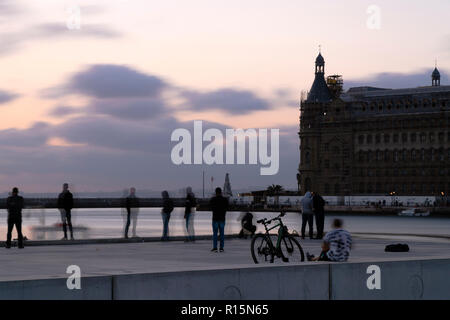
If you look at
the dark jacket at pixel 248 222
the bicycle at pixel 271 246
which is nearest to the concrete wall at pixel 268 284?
the bicycle at pixel 271 246

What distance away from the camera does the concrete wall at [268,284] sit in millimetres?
16109

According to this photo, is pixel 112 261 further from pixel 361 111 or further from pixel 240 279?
pixel 361 111

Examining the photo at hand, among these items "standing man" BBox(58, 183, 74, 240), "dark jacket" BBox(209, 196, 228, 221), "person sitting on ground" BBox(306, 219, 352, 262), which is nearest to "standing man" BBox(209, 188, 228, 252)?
"dark jacket" BBox(209, 196, 228, 221)

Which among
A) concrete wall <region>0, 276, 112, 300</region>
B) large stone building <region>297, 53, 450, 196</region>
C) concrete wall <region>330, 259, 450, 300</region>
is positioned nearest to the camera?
concrete wall <region>0, 276, 112, 300</region>

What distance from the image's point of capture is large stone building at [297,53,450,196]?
180m

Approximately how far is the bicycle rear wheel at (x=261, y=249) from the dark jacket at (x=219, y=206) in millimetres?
4603

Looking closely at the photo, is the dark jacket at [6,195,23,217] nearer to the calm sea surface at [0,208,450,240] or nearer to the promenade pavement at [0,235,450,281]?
the promenade pavement at [0,235,450,281]

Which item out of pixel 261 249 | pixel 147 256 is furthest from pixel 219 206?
pixel 261 249

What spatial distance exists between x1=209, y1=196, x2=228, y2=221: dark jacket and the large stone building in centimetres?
15499

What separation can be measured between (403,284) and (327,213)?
16675cm

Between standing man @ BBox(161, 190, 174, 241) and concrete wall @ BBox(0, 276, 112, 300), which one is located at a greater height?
standing man @ BBox(161, 190, 174, 241)

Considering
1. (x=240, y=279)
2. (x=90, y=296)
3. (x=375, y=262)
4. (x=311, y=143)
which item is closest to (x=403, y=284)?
(x=375, y=262)

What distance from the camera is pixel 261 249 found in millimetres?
22984
